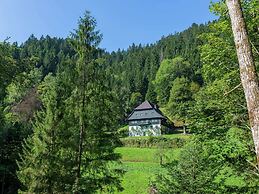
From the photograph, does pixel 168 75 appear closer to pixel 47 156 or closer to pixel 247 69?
pixel 47 156

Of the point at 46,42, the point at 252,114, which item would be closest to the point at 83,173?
the point at 252,114

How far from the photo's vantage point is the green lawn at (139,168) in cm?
3095

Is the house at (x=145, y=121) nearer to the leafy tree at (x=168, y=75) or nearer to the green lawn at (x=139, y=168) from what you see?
the leafy tree at (x=168, y=75)

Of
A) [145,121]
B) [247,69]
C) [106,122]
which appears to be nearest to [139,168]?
[106,122]

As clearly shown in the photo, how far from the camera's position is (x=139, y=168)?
4147 cm

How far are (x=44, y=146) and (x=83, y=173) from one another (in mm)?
2911

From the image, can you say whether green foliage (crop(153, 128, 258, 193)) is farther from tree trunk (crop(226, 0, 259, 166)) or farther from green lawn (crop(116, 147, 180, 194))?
tree trunk (crop(226, 0, 259, 166))

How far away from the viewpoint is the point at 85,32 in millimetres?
16594

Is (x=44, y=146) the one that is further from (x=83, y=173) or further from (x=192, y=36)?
(x=192, y=36)

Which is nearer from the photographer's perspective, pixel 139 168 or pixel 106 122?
pixel 106 122

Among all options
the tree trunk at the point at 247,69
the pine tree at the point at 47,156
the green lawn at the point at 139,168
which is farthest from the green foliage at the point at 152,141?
the tree trunk at the point at 247,69

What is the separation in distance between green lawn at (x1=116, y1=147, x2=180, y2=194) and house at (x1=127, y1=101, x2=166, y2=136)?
29852mm

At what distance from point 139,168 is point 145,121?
4831 cm

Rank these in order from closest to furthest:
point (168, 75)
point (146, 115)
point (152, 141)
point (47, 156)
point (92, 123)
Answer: point (92, 123), point (47, 156), point (152, 141), point (146, 115), point (168, 75)
